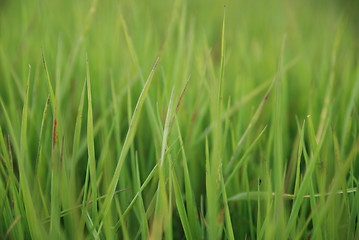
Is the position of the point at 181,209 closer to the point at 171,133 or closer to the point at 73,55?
the point at 171,133

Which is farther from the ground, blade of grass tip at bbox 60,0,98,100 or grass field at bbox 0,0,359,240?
blade of grass tip at bbox 60,0,98,100

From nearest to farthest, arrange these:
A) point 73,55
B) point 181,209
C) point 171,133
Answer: point 181,209 < point 171,133 < point 73,55

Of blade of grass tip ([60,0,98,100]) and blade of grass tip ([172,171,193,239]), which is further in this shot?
blade of grass tip ([60,0,98,100])

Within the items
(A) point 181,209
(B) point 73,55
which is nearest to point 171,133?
(A) point 181,209

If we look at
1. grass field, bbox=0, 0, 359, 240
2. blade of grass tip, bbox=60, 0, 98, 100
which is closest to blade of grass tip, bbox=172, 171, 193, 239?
grass field, bbox=0, 0, 359, 240

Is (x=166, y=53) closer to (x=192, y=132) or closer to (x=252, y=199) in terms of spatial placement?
(x=192, y=132)

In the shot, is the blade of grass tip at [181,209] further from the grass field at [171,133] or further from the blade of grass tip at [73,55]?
the blade of grass tip at [73,55]

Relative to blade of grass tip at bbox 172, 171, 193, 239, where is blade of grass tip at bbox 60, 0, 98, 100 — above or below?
above

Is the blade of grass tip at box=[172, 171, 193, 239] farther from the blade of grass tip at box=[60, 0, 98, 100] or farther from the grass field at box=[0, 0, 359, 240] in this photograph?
the blade of grass tip at box=[60, 0, 98, 100]

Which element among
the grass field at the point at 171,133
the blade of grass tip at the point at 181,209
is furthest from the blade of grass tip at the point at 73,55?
the blade of grass tip at the point at 181,209
